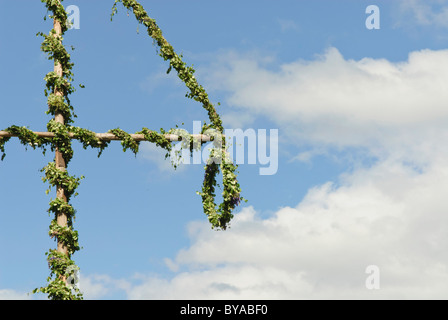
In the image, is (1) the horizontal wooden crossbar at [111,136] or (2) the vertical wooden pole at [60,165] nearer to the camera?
(2) the vertical wooden pole at [60,165]

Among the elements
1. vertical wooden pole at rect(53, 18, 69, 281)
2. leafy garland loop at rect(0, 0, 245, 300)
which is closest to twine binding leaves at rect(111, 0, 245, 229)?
leafy garland loop at rect(0, 0, 245, 300)

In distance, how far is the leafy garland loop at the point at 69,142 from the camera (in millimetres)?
13695

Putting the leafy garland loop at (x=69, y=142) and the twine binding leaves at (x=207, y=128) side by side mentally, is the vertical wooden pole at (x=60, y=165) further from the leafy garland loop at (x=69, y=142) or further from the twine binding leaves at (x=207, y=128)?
the twine binding leaves at (x=207, y=128)

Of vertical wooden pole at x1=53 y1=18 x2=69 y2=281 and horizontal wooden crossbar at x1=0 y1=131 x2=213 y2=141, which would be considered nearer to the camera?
vertical wooden pole at x1=53 y1=18 x2=69 y2=281

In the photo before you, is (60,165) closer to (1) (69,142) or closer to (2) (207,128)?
(1) (69,142)

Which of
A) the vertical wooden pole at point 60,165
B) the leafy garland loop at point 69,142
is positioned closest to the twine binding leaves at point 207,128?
the leafy garland loop at point 69,142

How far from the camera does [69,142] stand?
1424 cm

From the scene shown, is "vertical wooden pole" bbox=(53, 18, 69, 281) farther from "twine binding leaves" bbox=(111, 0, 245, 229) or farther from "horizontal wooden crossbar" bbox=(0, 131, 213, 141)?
"twine binding leaves" bbox=(111, 0, 245, 229)

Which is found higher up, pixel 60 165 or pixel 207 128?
pixel 207 128

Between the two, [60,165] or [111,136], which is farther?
[111,136]

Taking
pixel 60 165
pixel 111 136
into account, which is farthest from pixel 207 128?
pixel 60 165

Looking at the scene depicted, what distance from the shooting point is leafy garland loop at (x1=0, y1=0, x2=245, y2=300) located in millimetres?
13695

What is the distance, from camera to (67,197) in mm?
14117
